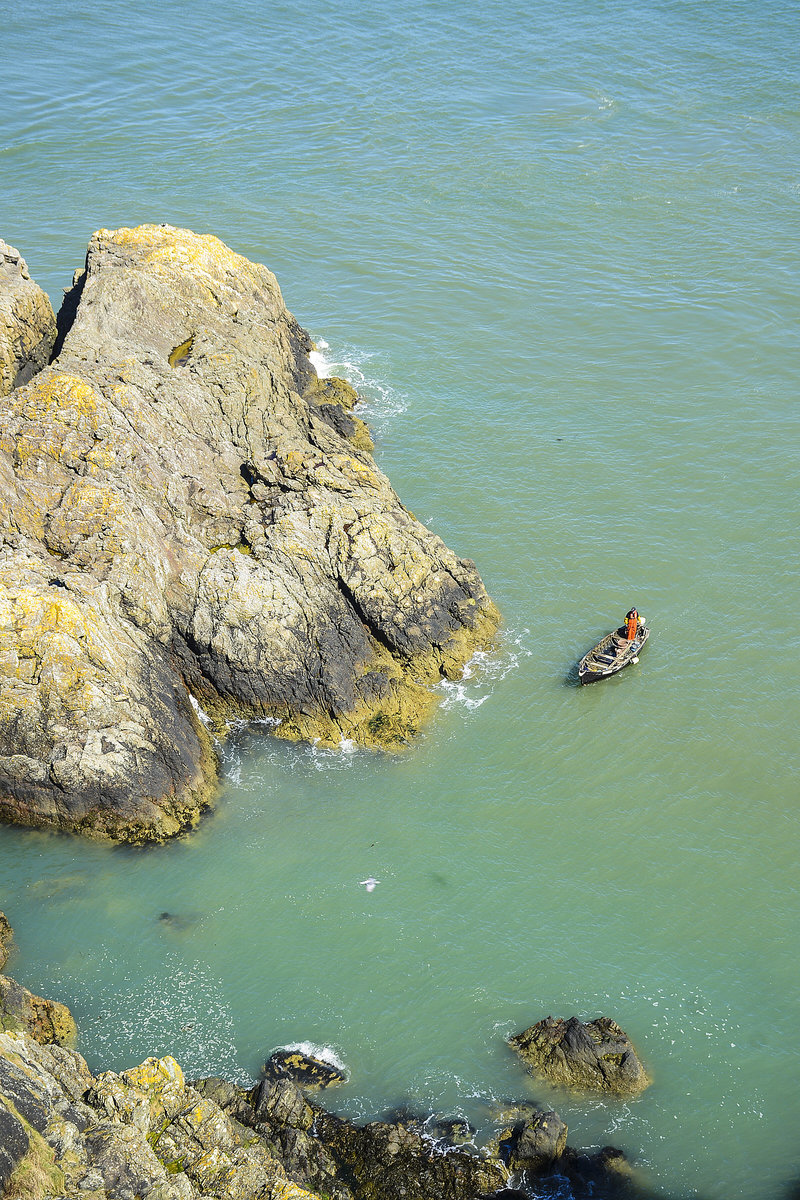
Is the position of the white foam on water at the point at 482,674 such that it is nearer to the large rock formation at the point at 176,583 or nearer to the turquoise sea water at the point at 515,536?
the turquoise sea water at the point at 515,536

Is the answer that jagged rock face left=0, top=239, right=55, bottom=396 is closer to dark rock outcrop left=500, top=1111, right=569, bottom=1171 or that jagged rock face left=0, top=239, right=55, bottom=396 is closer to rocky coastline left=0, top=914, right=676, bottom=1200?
rocky coastline left=0, top=914, right=676, bottom=1200

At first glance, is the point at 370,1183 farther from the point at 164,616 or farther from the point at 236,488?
the point at 236,488

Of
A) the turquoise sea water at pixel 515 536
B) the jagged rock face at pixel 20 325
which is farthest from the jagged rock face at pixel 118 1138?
the jagged rock face at pixel 20 325

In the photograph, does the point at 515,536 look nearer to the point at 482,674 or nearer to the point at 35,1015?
the point at 482,674

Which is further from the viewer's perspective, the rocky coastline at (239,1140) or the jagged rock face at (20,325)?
the jagged rock face at (20,325)

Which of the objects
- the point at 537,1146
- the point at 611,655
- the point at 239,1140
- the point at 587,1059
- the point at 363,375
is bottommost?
the point at 537,1146

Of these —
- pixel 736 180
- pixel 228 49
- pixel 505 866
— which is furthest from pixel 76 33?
pixel 505 866

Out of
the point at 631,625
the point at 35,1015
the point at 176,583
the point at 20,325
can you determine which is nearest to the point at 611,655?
the point at 631,625
